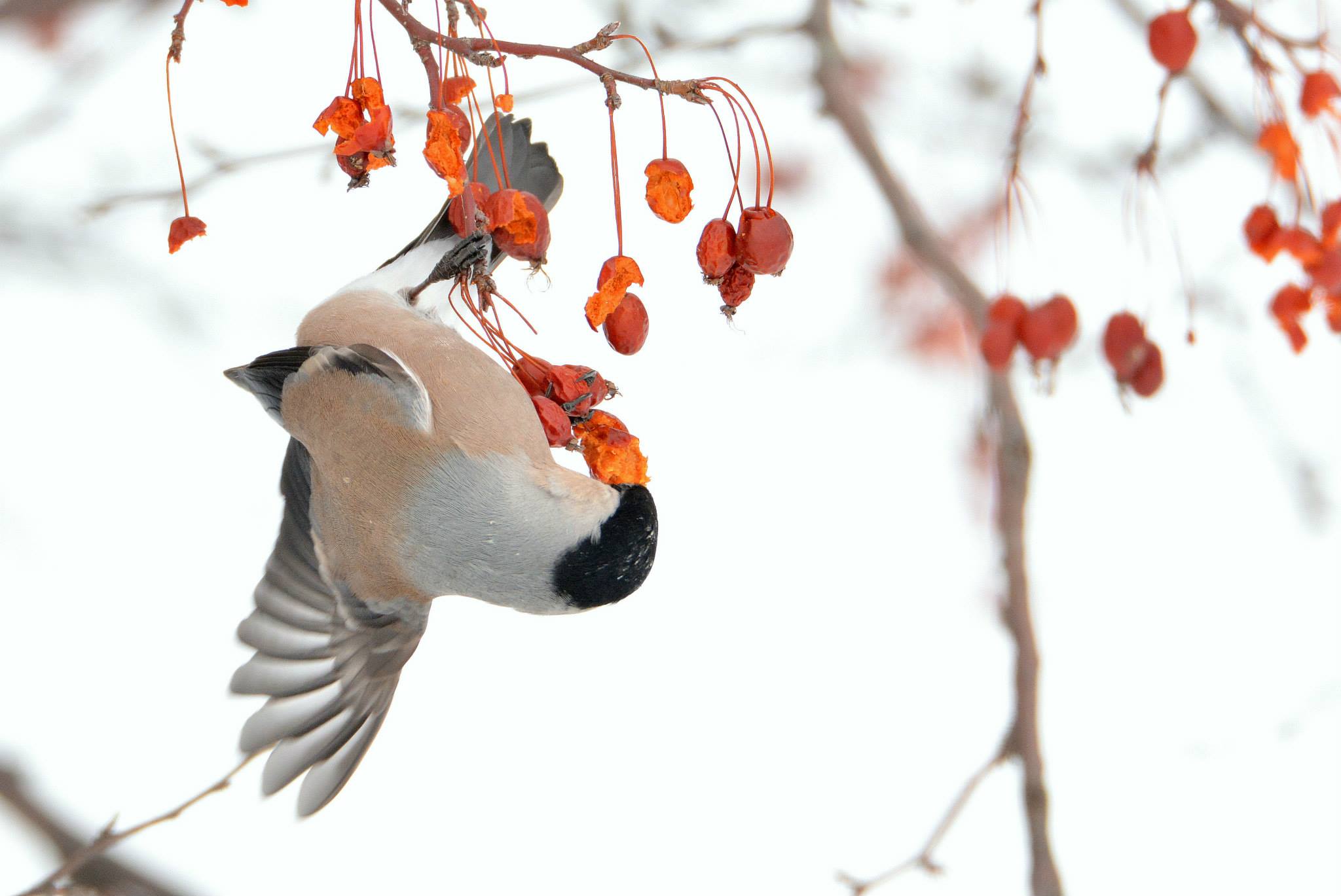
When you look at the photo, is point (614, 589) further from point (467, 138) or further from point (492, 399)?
point (467, 138)

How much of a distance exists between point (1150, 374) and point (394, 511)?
117cm

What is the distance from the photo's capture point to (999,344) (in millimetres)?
1688

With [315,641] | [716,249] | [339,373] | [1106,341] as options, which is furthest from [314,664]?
[1106,341]

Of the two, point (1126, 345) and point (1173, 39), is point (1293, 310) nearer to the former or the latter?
point (1126, 345)

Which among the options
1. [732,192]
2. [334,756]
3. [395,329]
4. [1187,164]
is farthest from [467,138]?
[1187,164]

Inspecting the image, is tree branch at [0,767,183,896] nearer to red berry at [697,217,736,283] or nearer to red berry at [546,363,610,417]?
red berry at [546,363,610,417]

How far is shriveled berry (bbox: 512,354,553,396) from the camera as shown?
1696 millimetres

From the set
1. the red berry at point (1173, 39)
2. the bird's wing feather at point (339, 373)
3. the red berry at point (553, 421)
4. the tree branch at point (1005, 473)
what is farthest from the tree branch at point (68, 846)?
the red berry at point (1173, 39)

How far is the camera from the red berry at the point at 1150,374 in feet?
5.39

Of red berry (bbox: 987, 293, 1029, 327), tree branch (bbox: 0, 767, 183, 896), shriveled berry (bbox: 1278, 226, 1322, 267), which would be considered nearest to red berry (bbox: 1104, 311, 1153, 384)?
red berry (bbox: 987, 293, 1029, 327)

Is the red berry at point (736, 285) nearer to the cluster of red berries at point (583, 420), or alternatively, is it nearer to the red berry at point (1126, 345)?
the cluster of red berries at point (583, 420)

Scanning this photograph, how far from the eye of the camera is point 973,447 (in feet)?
10.0

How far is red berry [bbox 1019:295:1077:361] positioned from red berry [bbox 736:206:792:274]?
1.68 ft

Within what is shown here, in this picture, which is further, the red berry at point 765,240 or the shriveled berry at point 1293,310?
the shriveled berry at point 1293,310
